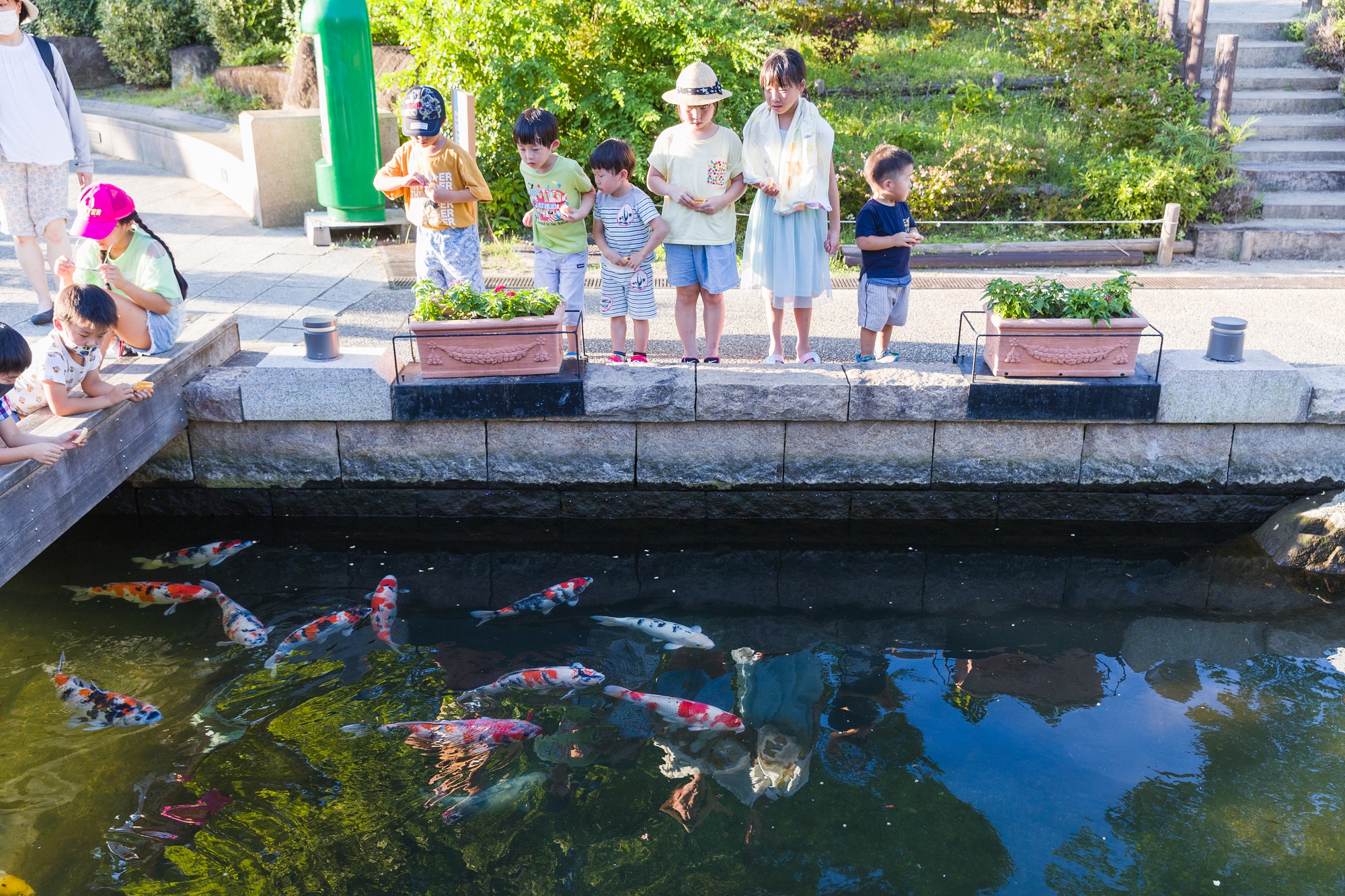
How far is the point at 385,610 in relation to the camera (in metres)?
5.26

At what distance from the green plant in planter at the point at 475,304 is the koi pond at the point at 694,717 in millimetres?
1231

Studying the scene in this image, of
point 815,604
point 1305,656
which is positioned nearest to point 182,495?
point 815,604

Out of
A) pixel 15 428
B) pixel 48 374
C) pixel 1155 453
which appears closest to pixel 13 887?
pixel 15 428

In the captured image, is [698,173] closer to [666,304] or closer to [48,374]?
[666,304]

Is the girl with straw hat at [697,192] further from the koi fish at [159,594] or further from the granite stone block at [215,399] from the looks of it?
the koi fish at [159,594]

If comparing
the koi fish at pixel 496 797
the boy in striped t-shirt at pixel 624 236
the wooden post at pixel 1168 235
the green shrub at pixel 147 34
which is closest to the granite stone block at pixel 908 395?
the boy in striped t-shirt at pixel 624 236

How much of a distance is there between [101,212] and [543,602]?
9.33 feet

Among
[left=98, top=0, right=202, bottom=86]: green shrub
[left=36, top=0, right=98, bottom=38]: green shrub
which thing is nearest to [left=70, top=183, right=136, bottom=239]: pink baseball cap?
[left=98, top=0, right=202, bottom=86]: green shrub

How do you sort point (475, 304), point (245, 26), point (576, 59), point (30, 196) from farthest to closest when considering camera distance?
point (245, 26), point (576, 59), point (30, 196), point (475, 304)

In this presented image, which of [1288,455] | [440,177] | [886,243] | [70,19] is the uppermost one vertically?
[70,19]

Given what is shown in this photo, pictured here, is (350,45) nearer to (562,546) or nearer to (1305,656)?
(562,546)

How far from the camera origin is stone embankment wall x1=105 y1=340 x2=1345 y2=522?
5727 millimetres

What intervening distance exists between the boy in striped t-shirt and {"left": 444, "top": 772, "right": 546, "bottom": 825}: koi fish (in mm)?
2493

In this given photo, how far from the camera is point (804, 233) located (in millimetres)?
6039
